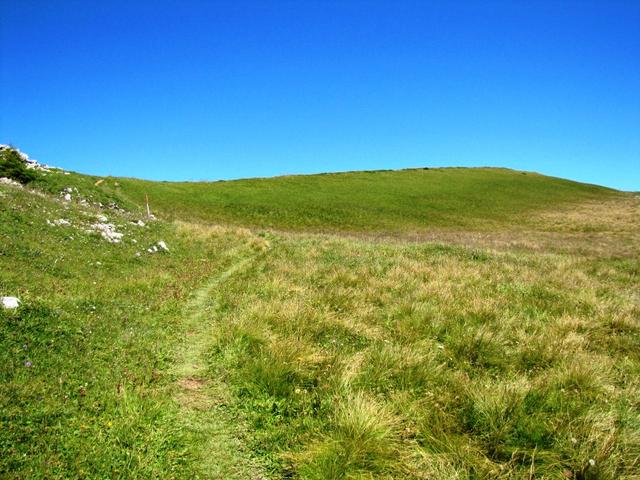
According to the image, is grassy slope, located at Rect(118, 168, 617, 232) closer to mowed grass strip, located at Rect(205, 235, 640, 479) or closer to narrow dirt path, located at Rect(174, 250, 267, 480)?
mowed grass strip, located at Rect(205, 235, 640, 479)

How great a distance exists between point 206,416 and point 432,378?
365cm

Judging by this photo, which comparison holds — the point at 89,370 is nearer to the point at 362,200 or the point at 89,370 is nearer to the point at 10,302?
the point at 10,302

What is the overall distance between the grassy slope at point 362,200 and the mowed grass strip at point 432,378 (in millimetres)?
31724

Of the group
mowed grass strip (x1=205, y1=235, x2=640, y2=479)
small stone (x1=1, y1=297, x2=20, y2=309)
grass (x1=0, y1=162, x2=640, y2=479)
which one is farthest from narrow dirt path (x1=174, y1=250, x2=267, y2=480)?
small stone (x1=1, y1=297, x2=20, y2=309)

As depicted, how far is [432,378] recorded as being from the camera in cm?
636

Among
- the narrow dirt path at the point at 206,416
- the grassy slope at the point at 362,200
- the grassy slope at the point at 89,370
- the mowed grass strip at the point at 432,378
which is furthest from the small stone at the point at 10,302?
the grassy slope at the point at 362,200

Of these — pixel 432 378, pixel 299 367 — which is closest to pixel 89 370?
pixel 299 367

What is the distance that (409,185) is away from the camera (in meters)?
77.1

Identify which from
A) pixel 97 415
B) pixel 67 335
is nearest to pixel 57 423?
pixel 97 415

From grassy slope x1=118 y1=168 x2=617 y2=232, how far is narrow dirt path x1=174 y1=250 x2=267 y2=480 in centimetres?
3441

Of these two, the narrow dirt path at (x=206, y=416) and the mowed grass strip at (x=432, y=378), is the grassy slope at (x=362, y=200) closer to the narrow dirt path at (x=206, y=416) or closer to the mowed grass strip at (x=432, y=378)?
the mowed grass strip at (x=432, y=378)

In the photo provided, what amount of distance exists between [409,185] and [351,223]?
35.7 m

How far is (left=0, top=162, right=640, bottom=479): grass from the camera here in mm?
4512

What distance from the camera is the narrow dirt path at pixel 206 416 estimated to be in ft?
14.7
